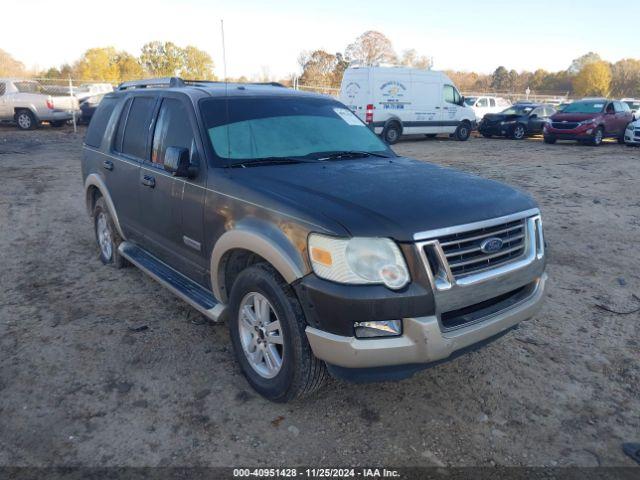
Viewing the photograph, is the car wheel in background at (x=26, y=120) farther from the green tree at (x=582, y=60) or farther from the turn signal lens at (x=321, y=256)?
the green tree at (x=582, y=60)

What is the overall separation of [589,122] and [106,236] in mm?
17154

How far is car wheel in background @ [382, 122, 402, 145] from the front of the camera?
17.6 meters

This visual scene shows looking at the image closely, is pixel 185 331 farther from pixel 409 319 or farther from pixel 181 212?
pixel 409 319

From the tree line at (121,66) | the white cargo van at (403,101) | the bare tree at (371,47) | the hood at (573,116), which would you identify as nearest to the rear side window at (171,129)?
the white cargo van at (403,101)

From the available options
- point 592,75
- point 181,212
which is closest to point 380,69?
point 181,212

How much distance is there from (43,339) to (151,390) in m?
1.23

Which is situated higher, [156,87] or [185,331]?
[156,87]

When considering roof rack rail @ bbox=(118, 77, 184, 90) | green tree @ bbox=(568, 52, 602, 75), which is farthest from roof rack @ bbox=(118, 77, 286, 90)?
green tree @ bbox=(568, 52, 602, 75)

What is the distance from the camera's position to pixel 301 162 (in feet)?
11.5

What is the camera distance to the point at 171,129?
3.90m

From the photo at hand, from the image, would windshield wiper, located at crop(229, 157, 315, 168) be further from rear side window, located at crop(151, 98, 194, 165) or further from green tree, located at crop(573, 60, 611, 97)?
green tree, located at crop(573, 60, 611, 97)

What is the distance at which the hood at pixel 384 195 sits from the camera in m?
2.57

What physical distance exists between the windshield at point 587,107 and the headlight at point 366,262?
18.6 meters

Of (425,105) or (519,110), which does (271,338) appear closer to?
(425,105)
